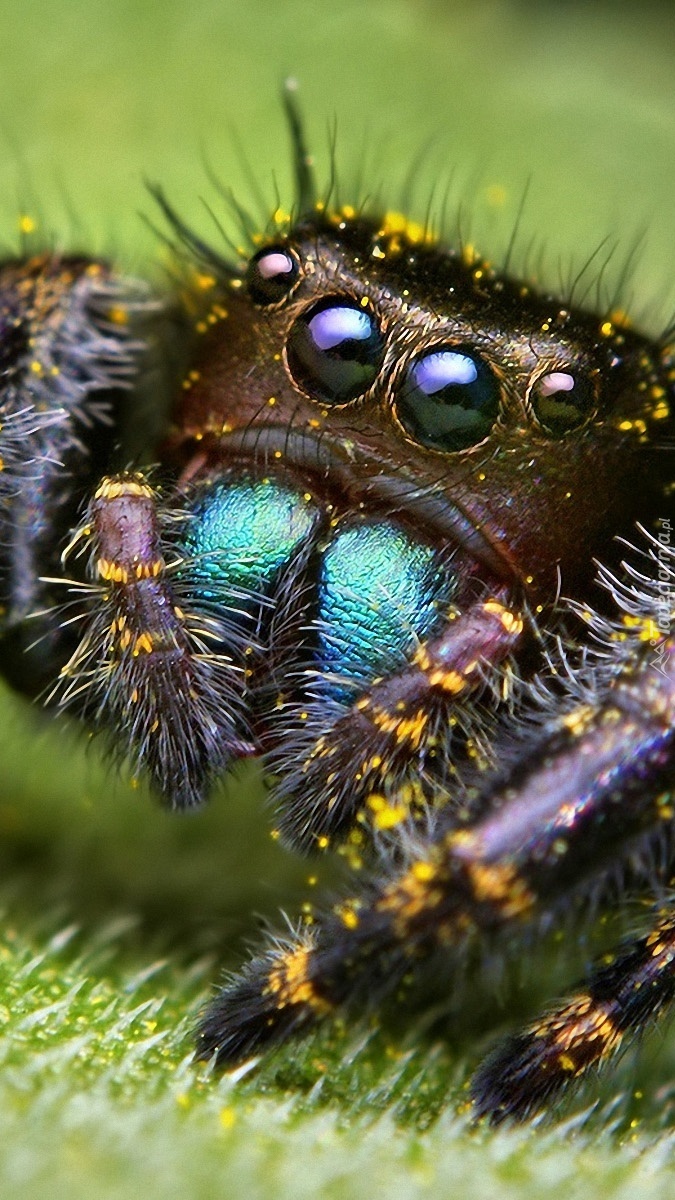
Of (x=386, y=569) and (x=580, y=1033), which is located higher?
(x=386, y=569)

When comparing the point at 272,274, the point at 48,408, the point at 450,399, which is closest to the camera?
the point at 450,399

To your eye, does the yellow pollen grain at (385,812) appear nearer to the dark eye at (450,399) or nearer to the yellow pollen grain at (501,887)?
the yellow pollen grain at (501,887)

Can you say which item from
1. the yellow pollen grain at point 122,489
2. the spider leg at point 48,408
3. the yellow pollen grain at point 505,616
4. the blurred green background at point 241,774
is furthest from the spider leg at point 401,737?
the spider leg at point 48,408

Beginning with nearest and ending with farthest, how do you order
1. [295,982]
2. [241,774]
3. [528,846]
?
[528,846]
[295,982]
[241,774]

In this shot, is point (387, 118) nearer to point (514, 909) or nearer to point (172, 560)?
point (172, 560)

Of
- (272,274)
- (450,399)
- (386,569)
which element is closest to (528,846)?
(386,569)

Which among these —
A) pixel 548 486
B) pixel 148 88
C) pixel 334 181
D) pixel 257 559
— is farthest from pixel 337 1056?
pixel 148 88

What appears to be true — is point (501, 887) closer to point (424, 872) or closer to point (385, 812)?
point (424, 872)
